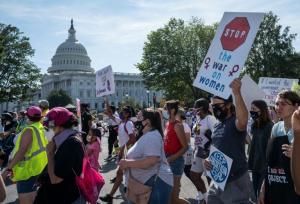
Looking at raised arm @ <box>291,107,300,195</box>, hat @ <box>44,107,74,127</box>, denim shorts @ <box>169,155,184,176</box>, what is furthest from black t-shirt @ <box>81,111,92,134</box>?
raised arm @ <box>291,107,300,195</box>

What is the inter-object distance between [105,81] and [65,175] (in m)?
7.56

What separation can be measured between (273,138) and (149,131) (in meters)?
1.58

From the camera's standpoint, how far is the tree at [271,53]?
56375 mm

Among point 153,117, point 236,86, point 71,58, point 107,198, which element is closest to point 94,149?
point 107,198

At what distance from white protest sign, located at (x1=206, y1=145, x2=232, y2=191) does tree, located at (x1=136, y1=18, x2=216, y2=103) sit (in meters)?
48.5

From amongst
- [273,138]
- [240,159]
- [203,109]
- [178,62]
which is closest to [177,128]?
[203,109]

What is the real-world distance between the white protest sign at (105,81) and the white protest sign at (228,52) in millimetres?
6500

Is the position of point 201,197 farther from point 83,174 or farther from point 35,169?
point 83,174

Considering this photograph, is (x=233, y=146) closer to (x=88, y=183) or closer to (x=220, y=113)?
(x=220, y=113)

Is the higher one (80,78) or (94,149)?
(80,78)

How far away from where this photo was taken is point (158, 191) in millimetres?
5238

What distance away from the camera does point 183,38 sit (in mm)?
54688

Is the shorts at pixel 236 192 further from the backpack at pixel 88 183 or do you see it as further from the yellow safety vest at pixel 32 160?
the yellow safety vest at pixel 32 160

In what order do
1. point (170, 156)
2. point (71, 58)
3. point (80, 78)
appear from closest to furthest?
point (170, 156) → point (80, 78) → point (71, 58)
